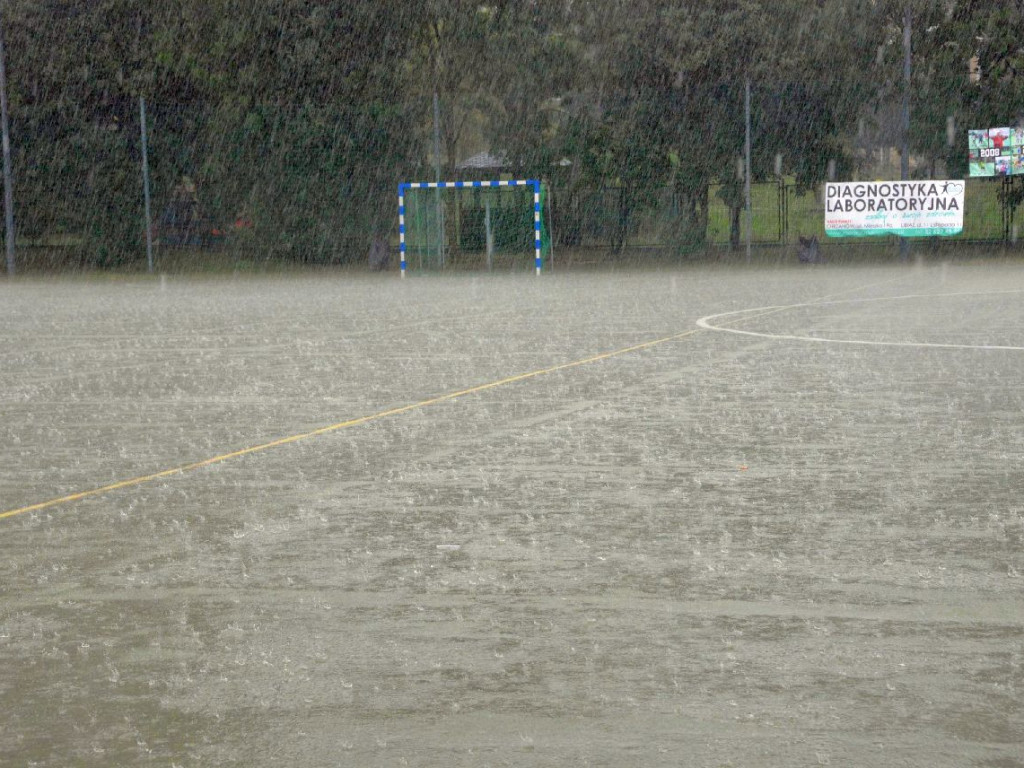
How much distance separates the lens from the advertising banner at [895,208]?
46.1 metres

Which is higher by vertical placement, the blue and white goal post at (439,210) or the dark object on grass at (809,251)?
the blue and white goal post at (439,210)

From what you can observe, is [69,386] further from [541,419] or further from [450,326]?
[450,326]

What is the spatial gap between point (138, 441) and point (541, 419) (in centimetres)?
300

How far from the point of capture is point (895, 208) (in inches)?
1836

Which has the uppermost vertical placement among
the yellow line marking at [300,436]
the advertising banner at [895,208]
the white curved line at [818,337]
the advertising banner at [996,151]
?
the advertising banner at [996,151]

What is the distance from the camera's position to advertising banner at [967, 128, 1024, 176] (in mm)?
46281

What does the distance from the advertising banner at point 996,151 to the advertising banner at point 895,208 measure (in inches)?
54.5

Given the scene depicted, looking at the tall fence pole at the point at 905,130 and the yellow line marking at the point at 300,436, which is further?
the tall fence pole at the point at 905,130

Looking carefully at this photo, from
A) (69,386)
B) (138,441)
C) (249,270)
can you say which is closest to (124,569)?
(138,441)

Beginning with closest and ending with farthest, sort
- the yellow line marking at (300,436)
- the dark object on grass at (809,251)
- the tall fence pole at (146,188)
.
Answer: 1. the yellow line marking at (300,436)
2. the tall fence pole at (146,188)
3. the dark object on grass at (809,251)

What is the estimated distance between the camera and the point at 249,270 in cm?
4781

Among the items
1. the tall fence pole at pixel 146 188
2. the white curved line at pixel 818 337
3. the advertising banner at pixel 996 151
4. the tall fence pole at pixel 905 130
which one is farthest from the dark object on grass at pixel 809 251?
the tall fence pole at pixel 146 188

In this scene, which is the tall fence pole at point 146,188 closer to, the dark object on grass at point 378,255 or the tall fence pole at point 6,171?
the tall fence pole at point 6,171

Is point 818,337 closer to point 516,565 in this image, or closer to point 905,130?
point 516,565
